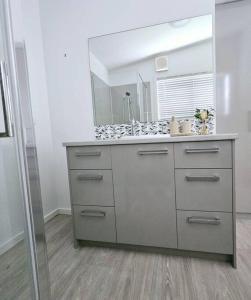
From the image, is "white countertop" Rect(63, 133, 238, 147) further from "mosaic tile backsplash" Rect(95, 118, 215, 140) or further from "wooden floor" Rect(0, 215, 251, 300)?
"wooden floor" Rect(0, 215, 251, 300)

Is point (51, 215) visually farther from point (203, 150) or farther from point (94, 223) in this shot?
point (203, 150)

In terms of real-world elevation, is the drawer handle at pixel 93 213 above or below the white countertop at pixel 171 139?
below

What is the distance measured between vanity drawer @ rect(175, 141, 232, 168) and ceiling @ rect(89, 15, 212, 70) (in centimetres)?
103

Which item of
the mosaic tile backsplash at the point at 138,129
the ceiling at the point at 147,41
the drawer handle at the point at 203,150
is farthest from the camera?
the mosaic tile backsplash at the point at 138,129

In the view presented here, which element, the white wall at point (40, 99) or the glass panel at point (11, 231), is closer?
the glass panel at point (11, 231)

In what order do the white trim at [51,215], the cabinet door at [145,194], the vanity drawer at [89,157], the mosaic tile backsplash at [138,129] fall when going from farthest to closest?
the white trim at [51,215], the mosaic tile backsplash at [138,129], the vanity drawer at [89,157], the cabinet door at [145,194]

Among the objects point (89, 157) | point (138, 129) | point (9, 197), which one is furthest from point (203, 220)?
point (9, 197)

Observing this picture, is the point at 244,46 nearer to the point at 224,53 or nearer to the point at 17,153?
the point at 224,53

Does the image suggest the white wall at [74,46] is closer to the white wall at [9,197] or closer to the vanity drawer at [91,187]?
the vanity drawer at [91,187]

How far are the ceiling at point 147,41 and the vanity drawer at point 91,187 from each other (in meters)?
1.13

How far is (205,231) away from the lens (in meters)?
1.27

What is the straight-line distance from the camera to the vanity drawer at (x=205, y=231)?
1234 mm

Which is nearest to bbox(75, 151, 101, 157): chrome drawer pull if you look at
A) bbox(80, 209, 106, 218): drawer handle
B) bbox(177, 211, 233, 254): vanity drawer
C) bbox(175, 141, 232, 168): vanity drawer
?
bbox(80, 209, 106, 218): drawer handle

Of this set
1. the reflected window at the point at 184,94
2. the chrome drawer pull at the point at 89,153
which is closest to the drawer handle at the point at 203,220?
the chrome drawer pull at the point at 89,153
